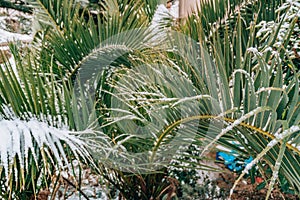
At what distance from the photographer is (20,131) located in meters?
0.97

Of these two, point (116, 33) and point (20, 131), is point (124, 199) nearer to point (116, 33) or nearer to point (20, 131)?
point (116, 33)

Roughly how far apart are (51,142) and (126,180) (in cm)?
73

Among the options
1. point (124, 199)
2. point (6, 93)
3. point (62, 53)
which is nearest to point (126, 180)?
point (124, 199)

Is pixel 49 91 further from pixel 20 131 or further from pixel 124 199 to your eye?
pixel 124 199

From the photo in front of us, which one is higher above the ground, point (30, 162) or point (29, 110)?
point (29, 110)

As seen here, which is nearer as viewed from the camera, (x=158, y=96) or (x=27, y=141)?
(x=27, y=141)

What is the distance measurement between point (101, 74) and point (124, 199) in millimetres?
599

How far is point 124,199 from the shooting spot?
1795 millimetres

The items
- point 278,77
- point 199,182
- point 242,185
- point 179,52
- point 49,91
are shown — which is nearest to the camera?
point 278,77

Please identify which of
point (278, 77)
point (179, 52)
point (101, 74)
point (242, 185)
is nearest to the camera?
point (278, 77)

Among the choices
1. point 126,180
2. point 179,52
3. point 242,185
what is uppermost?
point 179,52

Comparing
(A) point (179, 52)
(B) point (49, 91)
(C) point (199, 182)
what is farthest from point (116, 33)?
(C) point (199, 182)

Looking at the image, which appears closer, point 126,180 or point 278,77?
point 278,77

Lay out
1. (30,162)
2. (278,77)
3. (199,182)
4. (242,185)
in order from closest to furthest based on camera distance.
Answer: (278,77), (30,162), (199,182), (242,185)
